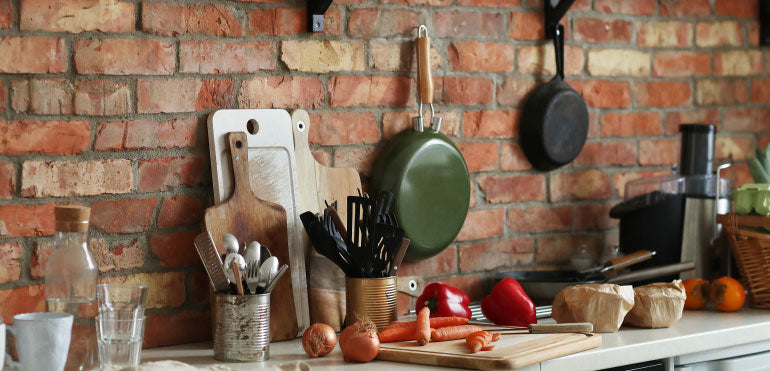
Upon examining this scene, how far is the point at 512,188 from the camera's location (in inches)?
89.6

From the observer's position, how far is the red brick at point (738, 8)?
260 centimetres

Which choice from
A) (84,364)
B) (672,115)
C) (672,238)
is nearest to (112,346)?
(84,364)

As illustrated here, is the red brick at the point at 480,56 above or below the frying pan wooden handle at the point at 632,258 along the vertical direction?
above

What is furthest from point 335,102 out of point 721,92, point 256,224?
point 721,92

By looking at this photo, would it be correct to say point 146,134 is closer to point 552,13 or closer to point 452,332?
point 452,332

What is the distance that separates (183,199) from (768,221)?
1.31 metres

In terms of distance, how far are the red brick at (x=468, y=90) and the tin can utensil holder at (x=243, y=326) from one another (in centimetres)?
76

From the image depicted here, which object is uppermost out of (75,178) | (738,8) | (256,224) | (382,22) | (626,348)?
(738,8)

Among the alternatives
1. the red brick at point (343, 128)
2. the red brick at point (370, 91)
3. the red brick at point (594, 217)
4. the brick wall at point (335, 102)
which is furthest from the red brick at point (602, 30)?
the red brick at point (343, 128)

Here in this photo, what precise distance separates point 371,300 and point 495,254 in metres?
0.57

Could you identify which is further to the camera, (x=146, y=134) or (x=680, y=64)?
(x=680, y=64)

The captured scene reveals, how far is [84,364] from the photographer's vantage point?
1521 millimetres

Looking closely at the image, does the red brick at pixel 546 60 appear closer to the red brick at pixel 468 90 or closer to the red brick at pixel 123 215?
the red brick at pixel 468 90

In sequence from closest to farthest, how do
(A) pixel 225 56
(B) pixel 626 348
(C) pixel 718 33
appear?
(B) pixel 626 348 → (A) pixel 225 56 → (C) pixel 718 33
